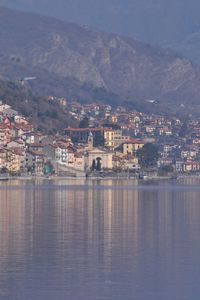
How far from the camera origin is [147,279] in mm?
31656

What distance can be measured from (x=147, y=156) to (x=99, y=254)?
447ft

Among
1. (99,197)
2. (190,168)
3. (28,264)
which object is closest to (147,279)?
(28,264)

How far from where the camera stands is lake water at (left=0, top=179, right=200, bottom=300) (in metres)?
30.2

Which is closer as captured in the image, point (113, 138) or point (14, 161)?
point (14, 161)

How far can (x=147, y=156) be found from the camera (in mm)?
172125

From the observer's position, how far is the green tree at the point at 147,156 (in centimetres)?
17050

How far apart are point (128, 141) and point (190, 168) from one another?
19.9 meters

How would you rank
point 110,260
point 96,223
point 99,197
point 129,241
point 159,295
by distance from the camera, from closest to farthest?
1. point 159,295
2. point 110,260
3. point 129,241
4. point 96,223
5. point 99,197

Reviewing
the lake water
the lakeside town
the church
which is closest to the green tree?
the lakeside town

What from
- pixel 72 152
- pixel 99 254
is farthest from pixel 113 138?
pixel 99 254

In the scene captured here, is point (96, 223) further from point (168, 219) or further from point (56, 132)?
point (56, 132)

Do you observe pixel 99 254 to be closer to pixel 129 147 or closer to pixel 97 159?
pixel 97 159

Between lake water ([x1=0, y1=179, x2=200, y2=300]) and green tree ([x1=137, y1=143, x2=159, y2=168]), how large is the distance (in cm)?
11444

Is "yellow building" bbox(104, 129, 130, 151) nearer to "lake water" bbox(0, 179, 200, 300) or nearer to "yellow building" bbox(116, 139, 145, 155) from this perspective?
"yellow building" bbox(116, 139, 145, 155)
